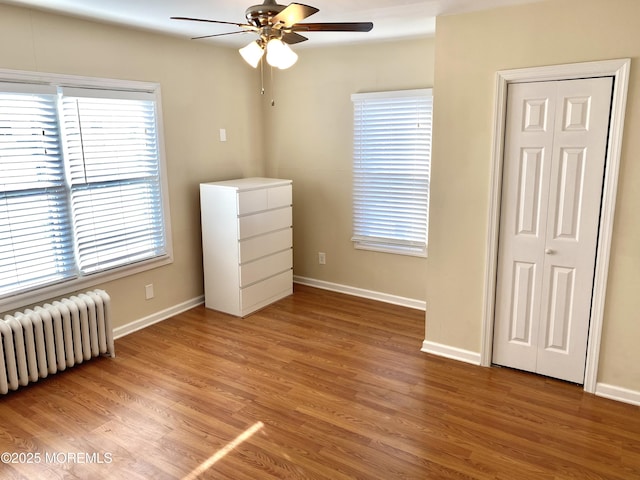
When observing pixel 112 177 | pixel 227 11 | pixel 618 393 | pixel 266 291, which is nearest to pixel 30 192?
pixel 112 177

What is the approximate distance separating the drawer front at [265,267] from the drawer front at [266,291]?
52 millimetres

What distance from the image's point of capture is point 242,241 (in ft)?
13.7

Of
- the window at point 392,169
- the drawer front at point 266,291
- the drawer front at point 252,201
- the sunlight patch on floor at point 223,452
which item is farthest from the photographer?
the drawer front at point 266,291

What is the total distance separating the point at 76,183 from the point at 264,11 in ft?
7.14

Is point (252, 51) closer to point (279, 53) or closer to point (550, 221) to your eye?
point (279, 53)

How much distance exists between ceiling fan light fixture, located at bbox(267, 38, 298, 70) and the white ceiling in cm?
85

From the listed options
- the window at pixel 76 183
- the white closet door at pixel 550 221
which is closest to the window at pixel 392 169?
the white closet door at pixel 550 221

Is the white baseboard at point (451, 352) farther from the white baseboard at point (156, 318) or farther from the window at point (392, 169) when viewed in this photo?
the white baseboard at point (156, 318)

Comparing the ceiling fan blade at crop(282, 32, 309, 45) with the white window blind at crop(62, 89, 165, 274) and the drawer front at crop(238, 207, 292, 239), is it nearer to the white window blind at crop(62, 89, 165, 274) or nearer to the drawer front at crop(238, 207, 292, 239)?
the white window blind at crop(62, 89, 165, 274)

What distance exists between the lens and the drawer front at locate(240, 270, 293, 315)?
4.32 m

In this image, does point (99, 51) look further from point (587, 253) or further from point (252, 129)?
point (587, 253)

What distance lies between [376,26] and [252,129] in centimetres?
183

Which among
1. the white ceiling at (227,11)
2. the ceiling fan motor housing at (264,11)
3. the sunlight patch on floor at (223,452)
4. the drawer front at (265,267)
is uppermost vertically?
the white ceiling at (227,11)

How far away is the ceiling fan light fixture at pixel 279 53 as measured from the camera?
7.11ft
